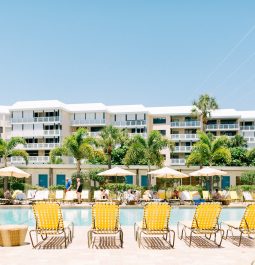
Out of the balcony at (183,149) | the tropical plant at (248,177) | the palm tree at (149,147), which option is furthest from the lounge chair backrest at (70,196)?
the balcony at (183,149)

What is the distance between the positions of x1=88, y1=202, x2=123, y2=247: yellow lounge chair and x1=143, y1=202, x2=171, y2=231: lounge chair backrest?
684 mm

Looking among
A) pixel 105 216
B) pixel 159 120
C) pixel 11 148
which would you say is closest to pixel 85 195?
→ pixel 11 148

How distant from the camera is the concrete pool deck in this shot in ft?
27.7

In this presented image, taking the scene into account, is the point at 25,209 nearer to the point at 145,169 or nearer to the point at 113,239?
→ the point at 113,239

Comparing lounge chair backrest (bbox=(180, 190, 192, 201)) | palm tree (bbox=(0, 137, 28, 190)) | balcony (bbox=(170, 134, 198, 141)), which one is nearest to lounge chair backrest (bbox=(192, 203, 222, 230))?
lounge chair backrest (bbox=(180, 190, 192, 201))

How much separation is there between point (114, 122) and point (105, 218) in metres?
57.8

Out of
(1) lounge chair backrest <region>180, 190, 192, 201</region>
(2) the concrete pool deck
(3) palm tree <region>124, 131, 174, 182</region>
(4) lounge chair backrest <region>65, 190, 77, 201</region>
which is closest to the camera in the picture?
(2) the concrete pool deck

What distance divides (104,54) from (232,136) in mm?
42783

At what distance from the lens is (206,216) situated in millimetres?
10523

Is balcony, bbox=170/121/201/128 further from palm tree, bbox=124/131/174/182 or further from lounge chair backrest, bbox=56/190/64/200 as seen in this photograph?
lounge chair backrest, bbox=56/190/64/200

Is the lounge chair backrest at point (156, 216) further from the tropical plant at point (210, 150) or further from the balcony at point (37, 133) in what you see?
the balcony at point (37, 133)

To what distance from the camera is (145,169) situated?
149ft

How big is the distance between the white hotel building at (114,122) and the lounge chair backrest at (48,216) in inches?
2164

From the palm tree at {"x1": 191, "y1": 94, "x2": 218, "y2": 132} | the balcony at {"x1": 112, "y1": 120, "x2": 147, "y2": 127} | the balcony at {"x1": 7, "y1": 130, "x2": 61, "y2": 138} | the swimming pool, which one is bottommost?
the swimming pool
